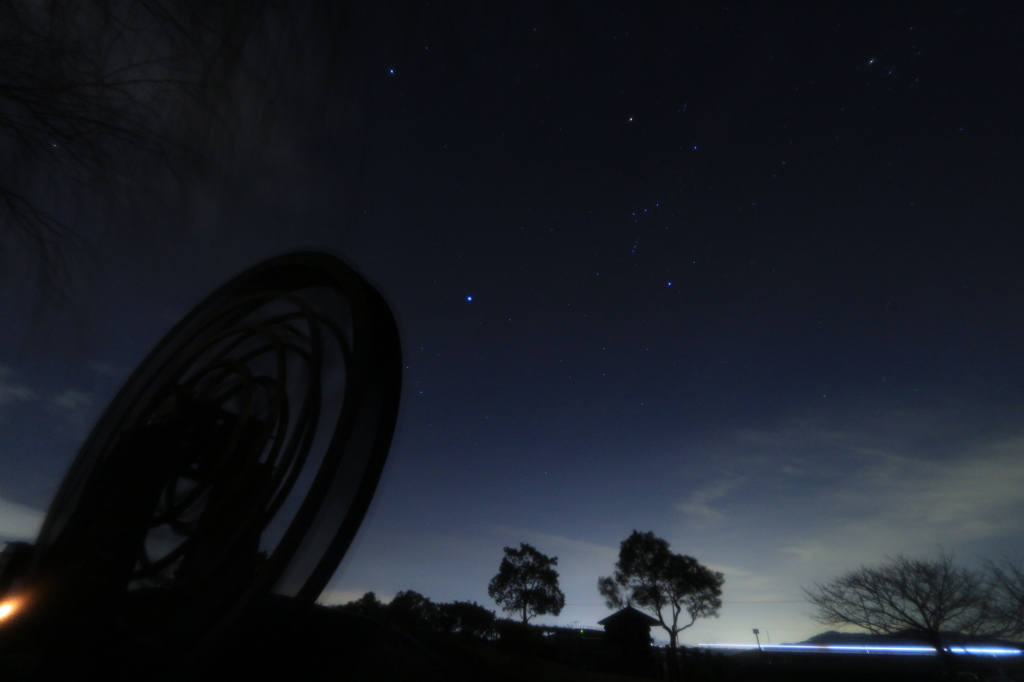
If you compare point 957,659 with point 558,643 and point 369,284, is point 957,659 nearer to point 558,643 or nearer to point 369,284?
point 558,643

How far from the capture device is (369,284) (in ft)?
12.5

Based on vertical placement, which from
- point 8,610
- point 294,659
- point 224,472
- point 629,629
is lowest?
point 294,659

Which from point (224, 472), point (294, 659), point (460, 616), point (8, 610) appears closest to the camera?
point (8, 610)

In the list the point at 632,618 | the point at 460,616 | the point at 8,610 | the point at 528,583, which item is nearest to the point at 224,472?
the point at 8,610

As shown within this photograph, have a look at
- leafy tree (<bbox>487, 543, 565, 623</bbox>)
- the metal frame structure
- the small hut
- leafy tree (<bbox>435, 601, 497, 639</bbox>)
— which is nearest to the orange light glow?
the metal frame structure

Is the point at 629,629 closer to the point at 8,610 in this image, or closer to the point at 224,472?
the point at 224,472

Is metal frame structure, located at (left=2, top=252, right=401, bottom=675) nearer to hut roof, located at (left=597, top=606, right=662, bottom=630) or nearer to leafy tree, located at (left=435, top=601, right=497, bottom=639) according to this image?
leafy tree, located at (left=435, top=601, right=497, bottom=639)

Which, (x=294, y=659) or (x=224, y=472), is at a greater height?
(x=224, y=472)

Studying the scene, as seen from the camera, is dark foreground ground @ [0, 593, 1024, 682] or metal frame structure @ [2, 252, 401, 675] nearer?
dark foreground ground @ [0, 593, 1024, 682]

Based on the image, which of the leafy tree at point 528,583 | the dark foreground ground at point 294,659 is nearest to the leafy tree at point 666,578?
the leafy tree at point 528,583

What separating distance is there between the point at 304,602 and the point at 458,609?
10.3m

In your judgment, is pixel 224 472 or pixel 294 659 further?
pixel 224 472

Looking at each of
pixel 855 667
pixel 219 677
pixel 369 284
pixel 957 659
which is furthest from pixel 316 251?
pixel 957 659

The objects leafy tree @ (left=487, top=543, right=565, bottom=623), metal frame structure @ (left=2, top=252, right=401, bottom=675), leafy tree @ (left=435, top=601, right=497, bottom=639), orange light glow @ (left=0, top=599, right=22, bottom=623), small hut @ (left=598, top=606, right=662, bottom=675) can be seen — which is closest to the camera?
orange light glow @ (left=0, top=599, right=22, bottom=623)
